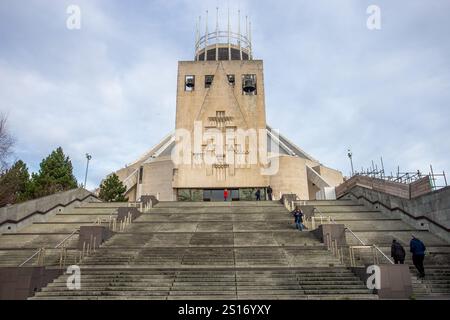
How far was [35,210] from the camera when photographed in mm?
15484

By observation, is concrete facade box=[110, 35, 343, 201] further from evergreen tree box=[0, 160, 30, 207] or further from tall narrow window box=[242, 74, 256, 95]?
evergreen tree box=[0, 160, 30, 207]

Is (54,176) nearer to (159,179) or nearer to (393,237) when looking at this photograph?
(159,179)

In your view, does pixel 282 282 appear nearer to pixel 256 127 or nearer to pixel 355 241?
pixel 355 241

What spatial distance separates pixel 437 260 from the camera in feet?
33.0

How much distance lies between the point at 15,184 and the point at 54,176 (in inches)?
132

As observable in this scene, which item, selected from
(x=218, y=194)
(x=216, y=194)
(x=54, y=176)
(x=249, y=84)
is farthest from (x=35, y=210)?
(x=249, y=84)

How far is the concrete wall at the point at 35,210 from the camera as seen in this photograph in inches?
543

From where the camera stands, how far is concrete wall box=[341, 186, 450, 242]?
12.1 meters

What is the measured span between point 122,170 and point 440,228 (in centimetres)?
3543

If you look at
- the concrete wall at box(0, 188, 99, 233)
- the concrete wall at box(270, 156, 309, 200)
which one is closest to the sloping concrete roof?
the concrete wall at box(270, 156, 309, 200)
